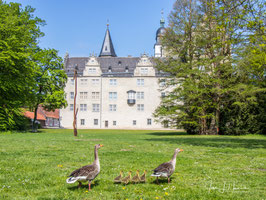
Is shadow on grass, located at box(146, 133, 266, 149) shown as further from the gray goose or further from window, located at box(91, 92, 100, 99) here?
window, located at box(91, 92, 100, 99)

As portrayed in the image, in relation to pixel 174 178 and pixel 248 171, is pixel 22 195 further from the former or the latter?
pixel 248 171

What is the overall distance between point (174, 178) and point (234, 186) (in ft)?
4.84

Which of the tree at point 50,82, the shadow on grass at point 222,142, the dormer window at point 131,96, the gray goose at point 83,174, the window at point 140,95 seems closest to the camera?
the gray goose at point 83,174

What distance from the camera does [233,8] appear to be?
1475 cm

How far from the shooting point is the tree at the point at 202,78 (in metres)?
29.8

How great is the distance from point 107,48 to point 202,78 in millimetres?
61589

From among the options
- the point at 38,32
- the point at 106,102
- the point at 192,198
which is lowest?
the point at 192,198

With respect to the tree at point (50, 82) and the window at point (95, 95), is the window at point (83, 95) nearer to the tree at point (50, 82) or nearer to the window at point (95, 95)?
the window at point (95, 95)

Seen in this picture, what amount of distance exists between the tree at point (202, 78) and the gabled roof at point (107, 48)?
54.4m

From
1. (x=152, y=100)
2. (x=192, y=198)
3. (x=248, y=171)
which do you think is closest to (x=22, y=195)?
(x=192, y=198)

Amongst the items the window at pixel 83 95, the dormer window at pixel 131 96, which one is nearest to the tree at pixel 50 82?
the window at pixel 83 95

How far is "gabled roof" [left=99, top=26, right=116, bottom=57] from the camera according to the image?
284 ft

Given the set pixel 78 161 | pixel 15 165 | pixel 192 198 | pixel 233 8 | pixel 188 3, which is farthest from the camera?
pixel 188 3

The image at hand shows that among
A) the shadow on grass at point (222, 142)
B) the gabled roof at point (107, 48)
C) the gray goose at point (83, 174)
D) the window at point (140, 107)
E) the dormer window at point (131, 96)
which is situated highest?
the gabled roof at point (107, 48)
